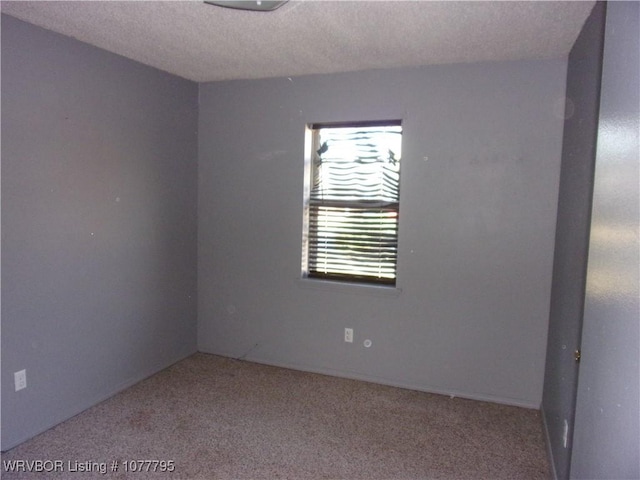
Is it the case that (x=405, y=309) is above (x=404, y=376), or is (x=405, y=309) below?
above

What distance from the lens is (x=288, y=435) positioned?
2707 mm

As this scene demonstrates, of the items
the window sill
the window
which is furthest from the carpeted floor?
the window

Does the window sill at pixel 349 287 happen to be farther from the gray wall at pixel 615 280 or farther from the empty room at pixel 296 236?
the gray wall at pixel 615 280

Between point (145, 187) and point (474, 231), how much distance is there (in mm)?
2459

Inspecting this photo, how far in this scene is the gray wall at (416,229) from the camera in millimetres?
3014

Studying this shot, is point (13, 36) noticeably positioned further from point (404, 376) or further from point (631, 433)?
point (404, 376)

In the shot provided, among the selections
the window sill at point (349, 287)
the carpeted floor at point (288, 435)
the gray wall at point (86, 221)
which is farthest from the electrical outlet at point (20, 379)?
the window sill at point (349, 287)

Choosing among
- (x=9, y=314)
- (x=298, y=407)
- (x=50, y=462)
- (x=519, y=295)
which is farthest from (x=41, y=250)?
(x=519, y=295)

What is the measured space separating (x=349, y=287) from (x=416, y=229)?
699 millimetres

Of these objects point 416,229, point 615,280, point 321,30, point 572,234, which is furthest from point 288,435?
point 321,30

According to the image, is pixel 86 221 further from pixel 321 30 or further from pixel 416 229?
pixel 416 229

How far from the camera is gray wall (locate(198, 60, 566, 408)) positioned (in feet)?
9.89

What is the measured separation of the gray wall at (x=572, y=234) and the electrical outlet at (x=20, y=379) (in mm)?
2858

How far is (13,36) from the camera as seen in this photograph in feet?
7.80
